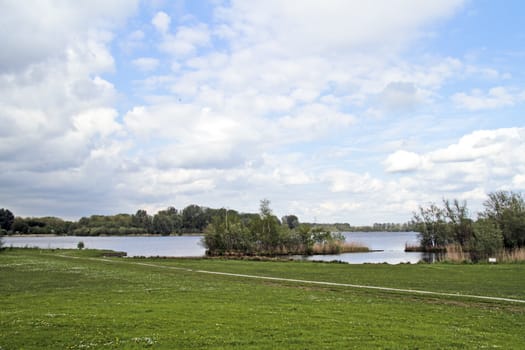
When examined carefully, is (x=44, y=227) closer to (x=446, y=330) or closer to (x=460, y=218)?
(x=460, y=218)

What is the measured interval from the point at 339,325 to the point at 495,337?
4.35m

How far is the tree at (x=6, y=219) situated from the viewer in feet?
566

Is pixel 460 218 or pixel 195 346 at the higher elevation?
pixel 460 218

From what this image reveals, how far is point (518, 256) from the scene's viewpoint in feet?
146

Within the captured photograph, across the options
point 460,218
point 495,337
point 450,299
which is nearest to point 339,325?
point 495,337

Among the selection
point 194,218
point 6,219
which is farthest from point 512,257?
point 6,219

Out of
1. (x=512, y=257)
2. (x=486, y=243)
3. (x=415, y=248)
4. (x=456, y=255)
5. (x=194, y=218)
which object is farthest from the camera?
(x=194, y=218)

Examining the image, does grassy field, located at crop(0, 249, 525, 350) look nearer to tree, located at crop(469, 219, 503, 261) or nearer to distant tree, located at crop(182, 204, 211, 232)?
tree, located at crop(469, 219, 503, 261)

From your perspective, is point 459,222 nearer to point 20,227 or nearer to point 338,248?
point 338,248

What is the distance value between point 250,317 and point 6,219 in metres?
189

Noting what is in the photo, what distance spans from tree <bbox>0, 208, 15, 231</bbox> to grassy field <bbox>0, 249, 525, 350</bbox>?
171146mm

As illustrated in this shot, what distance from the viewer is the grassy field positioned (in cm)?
1150

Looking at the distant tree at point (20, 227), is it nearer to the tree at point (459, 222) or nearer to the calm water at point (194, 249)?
the calm water at point (194, 249)

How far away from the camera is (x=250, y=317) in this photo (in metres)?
14.6
